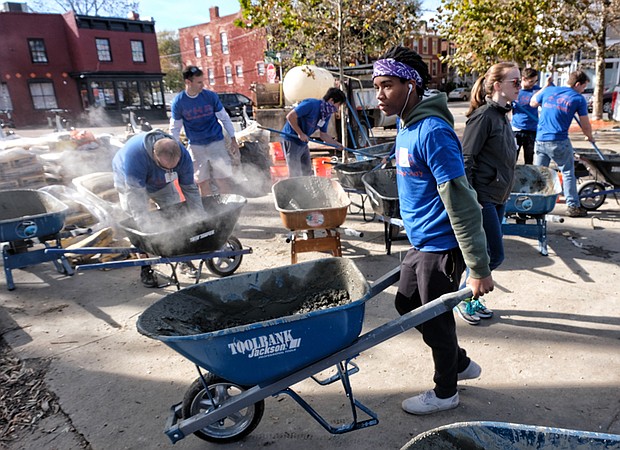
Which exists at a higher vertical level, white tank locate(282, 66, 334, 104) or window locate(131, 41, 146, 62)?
window locate(131, 41, 146, 62)

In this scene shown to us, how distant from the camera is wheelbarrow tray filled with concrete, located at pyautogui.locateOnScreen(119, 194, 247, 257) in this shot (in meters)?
3.74

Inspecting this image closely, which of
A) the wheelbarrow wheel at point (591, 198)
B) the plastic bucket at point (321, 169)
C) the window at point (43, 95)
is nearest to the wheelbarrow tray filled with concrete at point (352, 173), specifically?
the plastic bucket at point (321, 169)

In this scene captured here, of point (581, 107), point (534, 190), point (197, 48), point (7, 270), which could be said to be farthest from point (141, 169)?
point (197, 48)

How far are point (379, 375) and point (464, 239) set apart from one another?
52.2 inches

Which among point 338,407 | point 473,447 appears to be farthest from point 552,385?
point 473,447

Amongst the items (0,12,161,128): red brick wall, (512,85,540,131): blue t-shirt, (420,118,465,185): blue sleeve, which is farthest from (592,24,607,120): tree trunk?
(0,12,161,128): red brick wall

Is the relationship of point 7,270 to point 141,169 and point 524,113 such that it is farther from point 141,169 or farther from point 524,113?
point 524,113

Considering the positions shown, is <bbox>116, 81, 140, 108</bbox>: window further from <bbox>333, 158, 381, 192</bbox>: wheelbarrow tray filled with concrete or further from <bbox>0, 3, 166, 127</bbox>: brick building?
<bbox>333, 158, 381, 192</bbox>: wheelbarrow tray filled with concrete

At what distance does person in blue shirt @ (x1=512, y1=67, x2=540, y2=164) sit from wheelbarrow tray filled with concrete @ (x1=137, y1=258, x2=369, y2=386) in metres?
5.21

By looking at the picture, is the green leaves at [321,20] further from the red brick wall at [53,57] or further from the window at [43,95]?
the window at [43,95]

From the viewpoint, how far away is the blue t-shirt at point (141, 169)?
160 inches

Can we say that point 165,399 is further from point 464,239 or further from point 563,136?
point 563,136

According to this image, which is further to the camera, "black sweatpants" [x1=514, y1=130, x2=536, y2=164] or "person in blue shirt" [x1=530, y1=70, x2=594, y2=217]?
"black sweatpants" [x1=514, y1=130, x2=536, y2=164]

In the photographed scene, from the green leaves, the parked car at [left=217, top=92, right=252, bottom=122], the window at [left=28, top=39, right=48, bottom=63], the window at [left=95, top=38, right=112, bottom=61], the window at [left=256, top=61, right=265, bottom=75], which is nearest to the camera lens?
the green leaves
